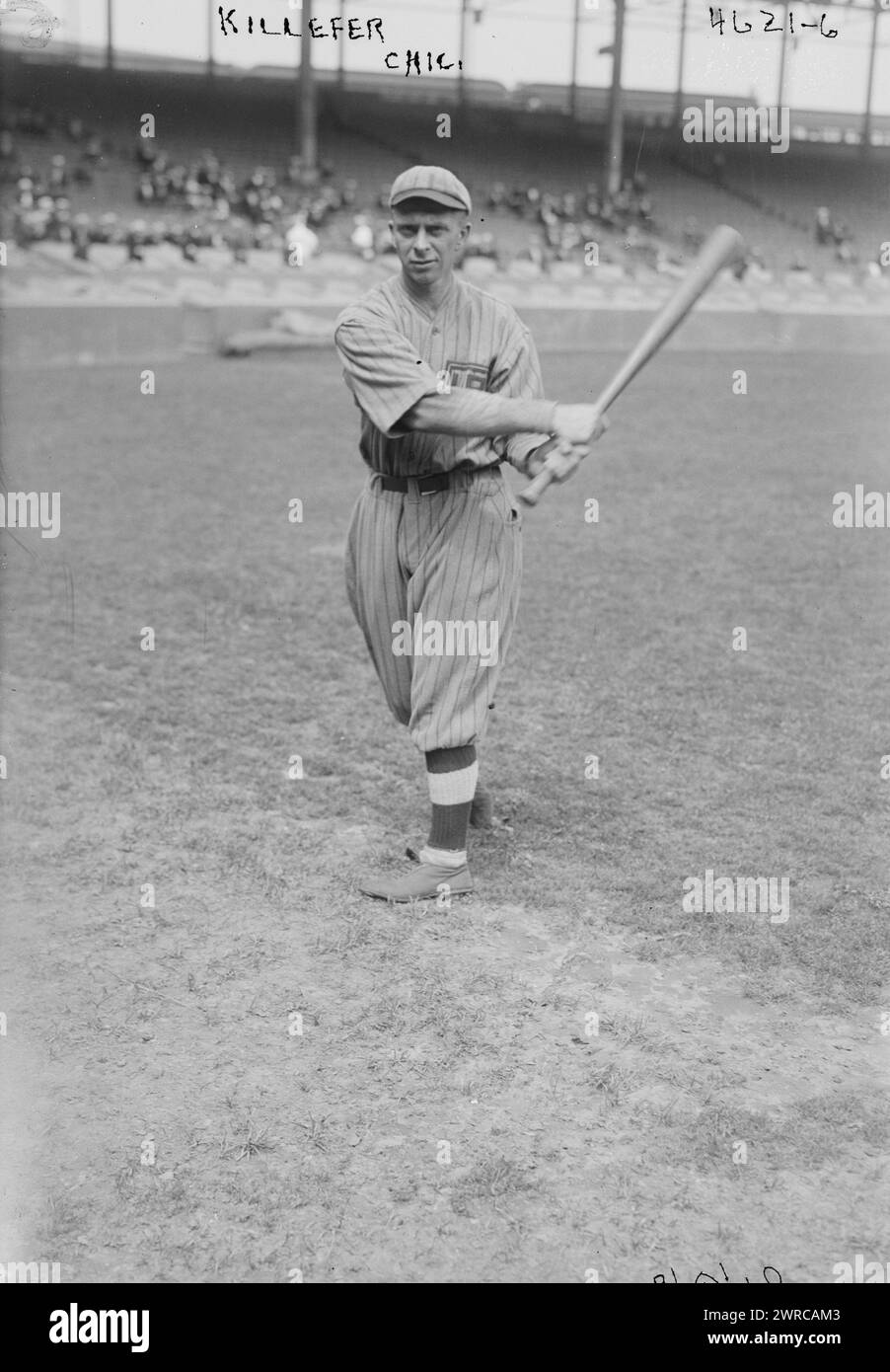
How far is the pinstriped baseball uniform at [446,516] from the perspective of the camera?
12.0 ft

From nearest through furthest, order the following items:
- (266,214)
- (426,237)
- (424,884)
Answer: (426,237)
(424,884)
(266,214)

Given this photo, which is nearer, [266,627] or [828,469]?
[266,627]

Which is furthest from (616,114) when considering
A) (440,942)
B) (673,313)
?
(440,942)

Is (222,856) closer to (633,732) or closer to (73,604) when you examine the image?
(633,732)

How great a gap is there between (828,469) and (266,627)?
5874mm

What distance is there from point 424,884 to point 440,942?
0.27 meters

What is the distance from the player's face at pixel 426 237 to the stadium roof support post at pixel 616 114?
29.3 m

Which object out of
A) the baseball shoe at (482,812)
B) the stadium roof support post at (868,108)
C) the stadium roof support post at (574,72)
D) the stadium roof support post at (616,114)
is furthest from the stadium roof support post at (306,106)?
the baseball shoe at (482,812)

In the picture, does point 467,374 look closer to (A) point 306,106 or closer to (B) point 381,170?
(A) point 306,106

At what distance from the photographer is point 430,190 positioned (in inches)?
136

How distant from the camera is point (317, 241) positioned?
2292cm

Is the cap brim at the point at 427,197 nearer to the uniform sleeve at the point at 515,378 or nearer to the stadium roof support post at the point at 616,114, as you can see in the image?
the uniform sleeve at the point at 515,378

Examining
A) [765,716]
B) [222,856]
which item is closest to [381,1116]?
[222,856]

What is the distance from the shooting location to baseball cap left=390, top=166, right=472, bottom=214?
346 cm
